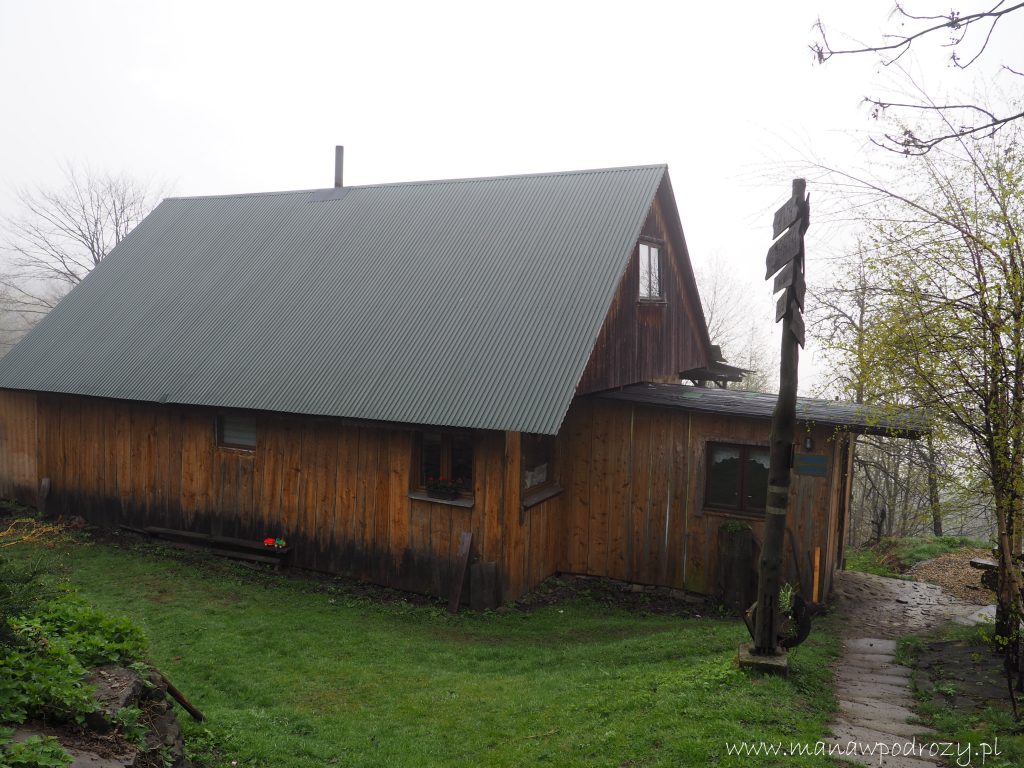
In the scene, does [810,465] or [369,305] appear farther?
[369,305]

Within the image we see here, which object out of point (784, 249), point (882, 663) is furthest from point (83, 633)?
point (882, 663)

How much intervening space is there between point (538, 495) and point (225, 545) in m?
5.87

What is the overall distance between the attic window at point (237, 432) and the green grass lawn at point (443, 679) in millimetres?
2303

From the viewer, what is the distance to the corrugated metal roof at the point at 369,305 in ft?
37.5

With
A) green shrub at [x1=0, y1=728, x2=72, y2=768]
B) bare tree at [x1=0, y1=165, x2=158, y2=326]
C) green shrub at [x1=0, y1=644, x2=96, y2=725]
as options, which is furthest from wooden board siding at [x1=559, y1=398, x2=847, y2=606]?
bare tree at [x1=0, y1=165, x2=158, y2=326]

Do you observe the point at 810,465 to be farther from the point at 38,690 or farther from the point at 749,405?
the point at 38,690

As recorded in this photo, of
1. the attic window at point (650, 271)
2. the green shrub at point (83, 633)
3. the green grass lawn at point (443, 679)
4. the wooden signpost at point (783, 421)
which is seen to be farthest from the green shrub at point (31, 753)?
the attic window at point (650, 271)

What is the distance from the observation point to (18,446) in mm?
16188

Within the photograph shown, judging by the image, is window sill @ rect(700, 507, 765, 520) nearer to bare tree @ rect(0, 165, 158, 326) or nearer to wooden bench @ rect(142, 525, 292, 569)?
wooden bench @ rect(142, 525, 292, 569)

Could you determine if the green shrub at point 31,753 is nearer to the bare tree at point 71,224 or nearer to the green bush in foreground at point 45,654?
the green bush in foreground at point 45,654

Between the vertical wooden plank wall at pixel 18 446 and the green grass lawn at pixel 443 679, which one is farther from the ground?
the vertical wooden plank wall at pixel 18 446

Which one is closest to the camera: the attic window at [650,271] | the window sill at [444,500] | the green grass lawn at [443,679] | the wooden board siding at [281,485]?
the green grass lawn at [443,679]

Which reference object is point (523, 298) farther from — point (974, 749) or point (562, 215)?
point (974, 749)

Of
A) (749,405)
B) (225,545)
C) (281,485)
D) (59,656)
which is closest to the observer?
(59,656)
